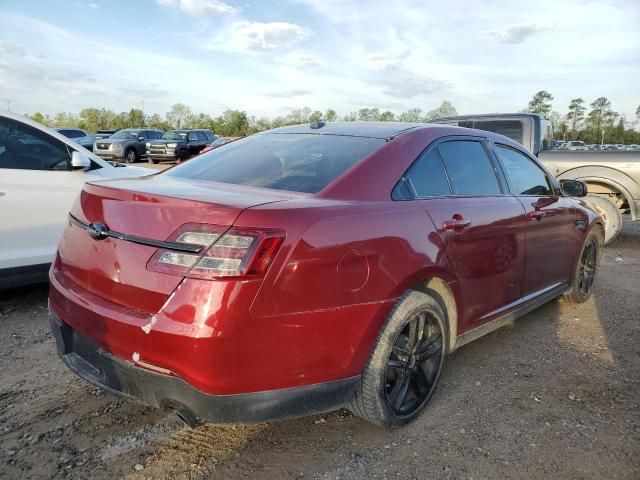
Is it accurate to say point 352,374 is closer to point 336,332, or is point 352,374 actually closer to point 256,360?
point 336,332

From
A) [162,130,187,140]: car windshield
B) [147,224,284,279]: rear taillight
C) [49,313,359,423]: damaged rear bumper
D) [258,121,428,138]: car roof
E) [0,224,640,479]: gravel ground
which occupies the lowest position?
[0,224,640,479]: gravel ground

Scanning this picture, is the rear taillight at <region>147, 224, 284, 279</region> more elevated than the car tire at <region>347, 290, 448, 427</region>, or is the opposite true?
the rear taillight at <region>147, 224, 284, 279</region>

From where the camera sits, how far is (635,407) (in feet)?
9.71

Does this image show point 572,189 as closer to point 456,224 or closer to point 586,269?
point 586,269

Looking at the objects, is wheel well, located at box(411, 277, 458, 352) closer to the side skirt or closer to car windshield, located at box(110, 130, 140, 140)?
the side skirt

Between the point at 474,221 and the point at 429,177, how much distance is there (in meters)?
0.39

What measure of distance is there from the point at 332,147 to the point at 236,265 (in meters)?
1.18

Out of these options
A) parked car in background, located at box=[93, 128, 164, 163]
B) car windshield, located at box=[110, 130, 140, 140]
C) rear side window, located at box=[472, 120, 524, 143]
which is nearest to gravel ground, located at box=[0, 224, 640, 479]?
rear side window, located at box=[472, 120, 524, 143]

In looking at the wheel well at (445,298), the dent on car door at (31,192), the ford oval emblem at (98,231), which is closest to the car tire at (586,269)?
the wheel well at (445,298)

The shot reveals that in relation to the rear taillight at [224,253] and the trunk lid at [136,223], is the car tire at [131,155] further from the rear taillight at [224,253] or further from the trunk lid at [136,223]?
the rear taillight at [224,253]

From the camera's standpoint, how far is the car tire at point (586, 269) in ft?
15.2

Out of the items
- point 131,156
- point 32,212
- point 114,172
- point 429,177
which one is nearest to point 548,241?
point 429,177

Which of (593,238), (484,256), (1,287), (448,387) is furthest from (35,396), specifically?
(593,238)

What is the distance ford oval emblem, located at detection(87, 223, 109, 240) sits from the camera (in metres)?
2.23
